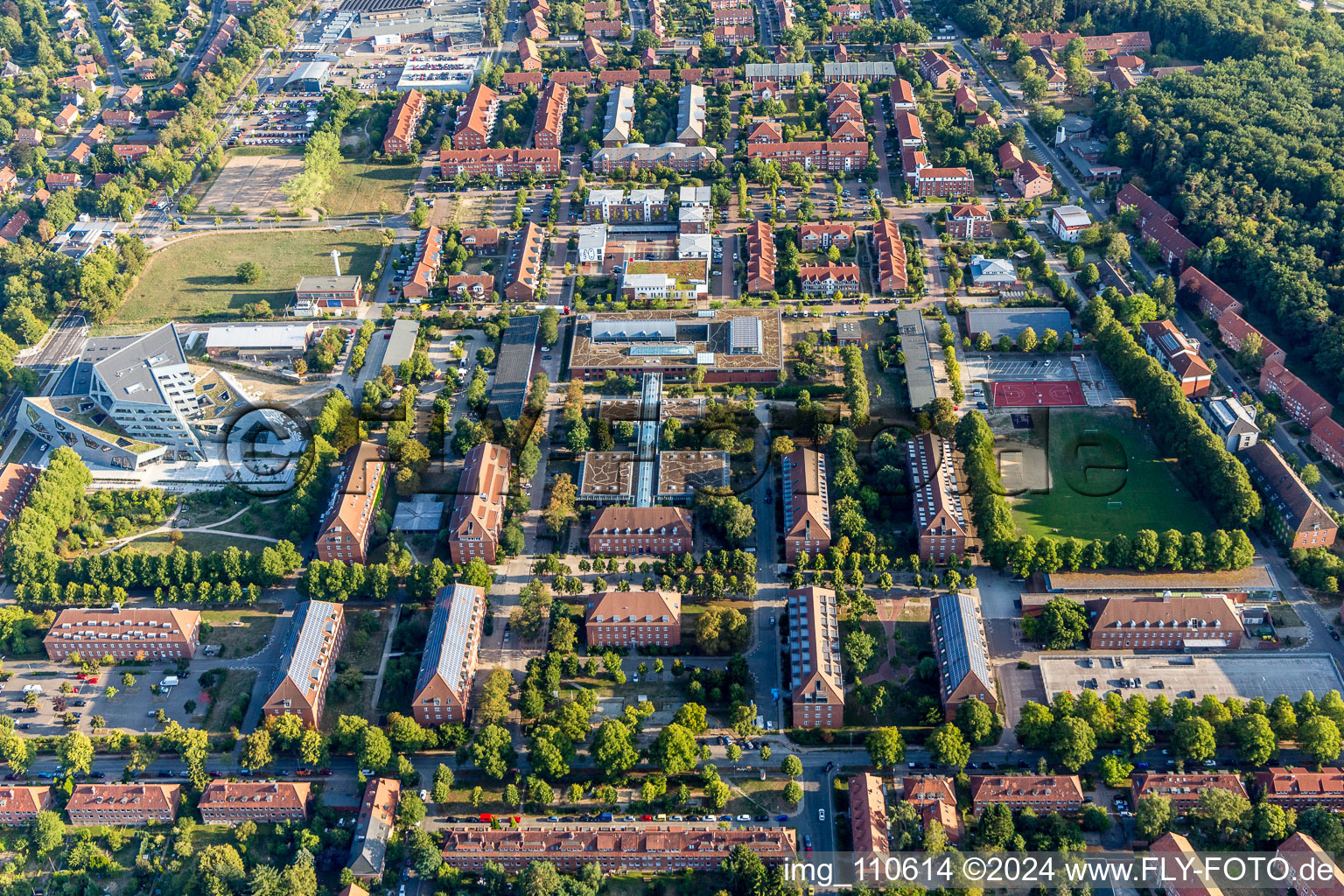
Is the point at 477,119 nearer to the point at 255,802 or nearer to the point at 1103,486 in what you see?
the point at 1103,486

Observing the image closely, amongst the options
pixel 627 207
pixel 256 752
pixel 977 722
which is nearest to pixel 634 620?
pixel 977 722

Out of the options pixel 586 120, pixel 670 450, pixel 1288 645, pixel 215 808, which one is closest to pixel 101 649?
pixel 215 808

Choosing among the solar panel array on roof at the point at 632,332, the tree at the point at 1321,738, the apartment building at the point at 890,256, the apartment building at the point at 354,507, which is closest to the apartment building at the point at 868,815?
the tree at the point at 1321,738

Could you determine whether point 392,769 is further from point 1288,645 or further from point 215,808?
point 1288,645

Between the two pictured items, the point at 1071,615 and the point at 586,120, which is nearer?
the point at 1071,615

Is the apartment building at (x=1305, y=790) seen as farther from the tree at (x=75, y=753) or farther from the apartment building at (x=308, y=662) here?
the tree at (x=75, y=753)

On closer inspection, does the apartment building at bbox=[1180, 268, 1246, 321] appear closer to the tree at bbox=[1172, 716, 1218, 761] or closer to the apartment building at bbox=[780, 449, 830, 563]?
the apartment building at bbox=[780, 449, 830, 563]
